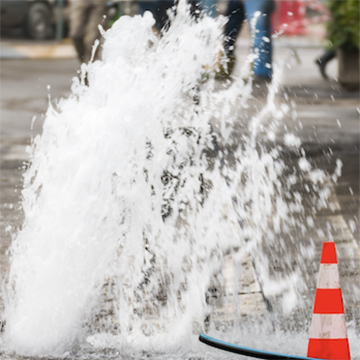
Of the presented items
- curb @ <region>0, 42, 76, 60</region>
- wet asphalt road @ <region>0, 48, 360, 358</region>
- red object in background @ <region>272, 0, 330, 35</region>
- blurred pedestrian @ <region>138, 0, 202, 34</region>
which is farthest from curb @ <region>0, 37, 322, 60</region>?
blurred pedestrian @ <region>138, 0, 202, 34</region>

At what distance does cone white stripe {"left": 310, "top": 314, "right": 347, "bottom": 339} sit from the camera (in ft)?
13.3

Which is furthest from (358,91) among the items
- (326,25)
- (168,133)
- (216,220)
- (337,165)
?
(168,133)

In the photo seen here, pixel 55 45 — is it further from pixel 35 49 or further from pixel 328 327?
pixel 328 327

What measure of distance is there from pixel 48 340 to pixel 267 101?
8316 mm

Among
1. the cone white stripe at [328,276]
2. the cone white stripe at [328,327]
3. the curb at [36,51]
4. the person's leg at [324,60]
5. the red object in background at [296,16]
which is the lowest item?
the cone white stripe at [328,327]

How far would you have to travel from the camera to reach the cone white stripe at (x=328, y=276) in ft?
13.3

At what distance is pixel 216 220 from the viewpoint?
5.90 meters

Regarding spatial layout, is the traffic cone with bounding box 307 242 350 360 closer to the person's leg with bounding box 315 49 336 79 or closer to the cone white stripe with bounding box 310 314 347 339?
the cone white stripe with bounding box 310 314 347 339

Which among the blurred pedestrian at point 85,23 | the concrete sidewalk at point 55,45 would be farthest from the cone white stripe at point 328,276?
the concrete sidewalk at point 55,45

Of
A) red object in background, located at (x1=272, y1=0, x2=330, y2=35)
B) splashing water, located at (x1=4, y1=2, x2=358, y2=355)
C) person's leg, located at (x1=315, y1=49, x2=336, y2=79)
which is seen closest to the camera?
splashing water, located at (x1=4, y1=2, x2=358, y2=355)

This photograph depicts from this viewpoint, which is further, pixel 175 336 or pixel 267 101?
pixel 267 101

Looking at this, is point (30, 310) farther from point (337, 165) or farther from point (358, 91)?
point (358, 91)

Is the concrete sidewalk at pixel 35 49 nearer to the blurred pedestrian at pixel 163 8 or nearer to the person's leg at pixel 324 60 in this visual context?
the blurred pedestrian at pixel 163 8

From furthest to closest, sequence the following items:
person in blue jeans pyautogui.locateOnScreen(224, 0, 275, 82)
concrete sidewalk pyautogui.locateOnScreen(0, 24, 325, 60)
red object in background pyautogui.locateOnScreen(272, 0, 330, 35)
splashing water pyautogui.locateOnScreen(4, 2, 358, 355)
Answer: red object in background pyautogui.locateOnScreen(272, 0, 330, 35)
concrete sidewalk pyautogui.locateOnScreen(0, 24, 325, 60)
person in blue jeans pyautogui.locateOnScreen(224, 0, 275, 82)
splashing water pyautogui.locateOnScreen(4, 2, 358, 355)
